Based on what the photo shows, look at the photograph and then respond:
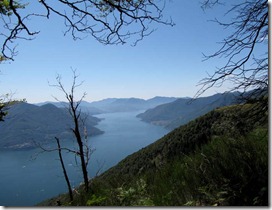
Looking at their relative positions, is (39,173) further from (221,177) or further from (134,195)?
(221,177)

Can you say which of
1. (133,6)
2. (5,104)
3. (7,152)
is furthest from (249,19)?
(7,152)

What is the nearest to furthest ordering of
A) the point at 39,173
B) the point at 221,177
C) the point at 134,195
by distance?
the point at 221,177 < the point at 134,195 < the point at 39,173

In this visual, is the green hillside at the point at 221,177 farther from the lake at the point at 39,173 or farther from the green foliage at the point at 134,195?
the lake at the point at 39,173

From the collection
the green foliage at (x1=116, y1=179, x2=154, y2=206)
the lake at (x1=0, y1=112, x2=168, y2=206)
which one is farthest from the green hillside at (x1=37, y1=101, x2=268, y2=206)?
the lake at (x1=0, y1=112, x2=168, y2=206)

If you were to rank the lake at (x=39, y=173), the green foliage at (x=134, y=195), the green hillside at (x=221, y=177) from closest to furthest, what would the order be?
1. the green hillside at (x=221, y=177)
2. the green foliage at (x=134, y=195)
3. the lake at (x=39, y=173)

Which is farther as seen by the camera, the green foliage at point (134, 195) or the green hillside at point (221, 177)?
the green foliage at point (134, 195)

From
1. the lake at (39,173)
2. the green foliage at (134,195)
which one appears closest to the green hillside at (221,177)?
the green foliage at (134,195)

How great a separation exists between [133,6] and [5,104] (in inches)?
273

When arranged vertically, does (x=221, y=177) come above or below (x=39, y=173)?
above

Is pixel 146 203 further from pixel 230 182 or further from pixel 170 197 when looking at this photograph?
pixel 230 182

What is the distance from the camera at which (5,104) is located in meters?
9.16

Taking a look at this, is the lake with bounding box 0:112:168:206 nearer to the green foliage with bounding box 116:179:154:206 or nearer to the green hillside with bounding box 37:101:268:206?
the green foliage with bounding box 116:179:154:206

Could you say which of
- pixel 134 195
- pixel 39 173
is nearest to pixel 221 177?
pixel 134 195

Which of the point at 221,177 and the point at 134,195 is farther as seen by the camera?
the point at 134,195
